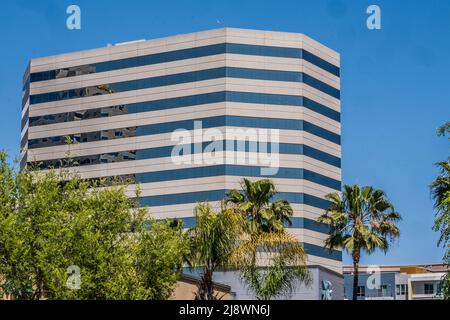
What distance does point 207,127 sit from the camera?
Result: 143 metres

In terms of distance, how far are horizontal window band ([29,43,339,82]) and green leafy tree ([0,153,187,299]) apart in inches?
3601

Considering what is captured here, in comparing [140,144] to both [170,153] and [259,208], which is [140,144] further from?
[259,208]

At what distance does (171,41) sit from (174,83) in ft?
26.0

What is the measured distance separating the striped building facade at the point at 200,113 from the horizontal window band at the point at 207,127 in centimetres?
17

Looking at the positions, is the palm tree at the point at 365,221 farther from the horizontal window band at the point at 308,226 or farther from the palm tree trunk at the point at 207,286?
the horizontal window band at the point at 308,226

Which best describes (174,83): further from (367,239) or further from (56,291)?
(56,291)

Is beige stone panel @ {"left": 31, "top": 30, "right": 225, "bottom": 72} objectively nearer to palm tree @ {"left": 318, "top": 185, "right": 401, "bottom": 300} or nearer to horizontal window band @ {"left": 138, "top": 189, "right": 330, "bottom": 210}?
horizontal window band @ {"left": 138, "top": 189, "right": 330, "bottom": 210}

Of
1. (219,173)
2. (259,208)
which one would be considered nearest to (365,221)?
(259,208)

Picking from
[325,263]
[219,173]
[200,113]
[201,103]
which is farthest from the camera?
[325,263]

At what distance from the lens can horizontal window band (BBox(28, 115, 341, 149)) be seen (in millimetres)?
143000

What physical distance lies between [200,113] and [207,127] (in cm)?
294

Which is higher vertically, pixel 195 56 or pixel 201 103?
pixel 195 56

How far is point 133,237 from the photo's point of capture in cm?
5994

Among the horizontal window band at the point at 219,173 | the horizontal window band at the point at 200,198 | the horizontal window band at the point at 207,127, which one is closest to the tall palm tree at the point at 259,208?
the horizontal window band at the point at 200,198
